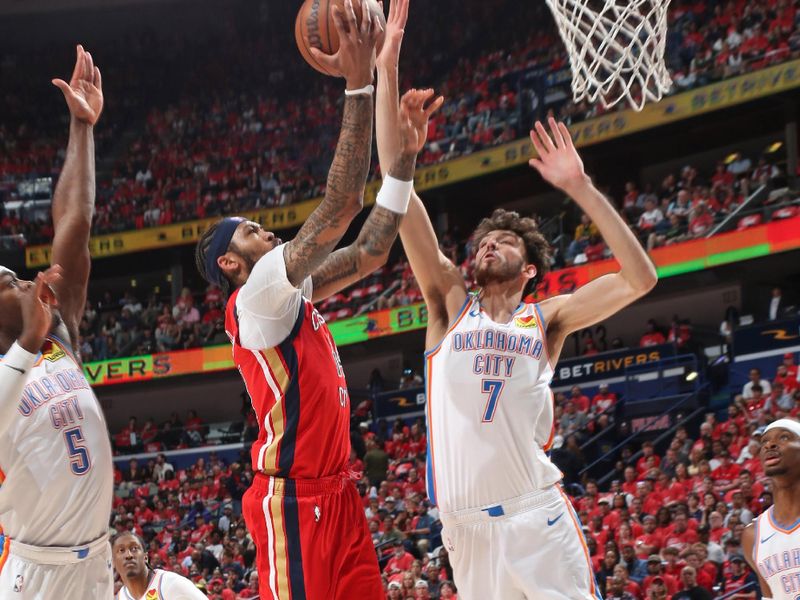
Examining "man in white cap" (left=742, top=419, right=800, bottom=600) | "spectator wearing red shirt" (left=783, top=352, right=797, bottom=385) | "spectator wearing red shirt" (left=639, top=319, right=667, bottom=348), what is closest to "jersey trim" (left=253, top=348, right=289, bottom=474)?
"man in white cap" (left=742, top=419, right=800, bottom=600)

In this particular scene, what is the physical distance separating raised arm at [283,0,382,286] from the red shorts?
2.52 ft

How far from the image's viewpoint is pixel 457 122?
70.8ft

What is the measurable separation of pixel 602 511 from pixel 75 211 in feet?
26.3

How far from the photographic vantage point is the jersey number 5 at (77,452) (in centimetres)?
384

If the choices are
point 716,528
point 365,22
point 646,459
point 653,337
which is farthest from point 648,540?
point 365,22

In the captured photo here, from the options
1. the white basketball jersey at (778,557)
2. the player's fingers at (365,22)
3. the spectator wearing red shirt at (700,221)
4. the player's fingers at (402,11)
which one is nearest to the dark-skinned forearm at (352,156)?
the player's fingers at (365,22)

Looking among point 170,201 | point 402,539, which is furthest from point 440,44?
point 402,539

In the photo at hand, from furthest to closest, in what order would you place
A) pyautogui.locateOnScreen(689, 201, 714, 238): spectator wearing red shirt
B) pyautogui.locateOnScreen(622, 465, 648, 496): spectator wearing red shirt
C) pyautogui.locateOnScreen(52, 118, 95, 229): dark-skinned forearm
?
pyautogui.locateOnScreen(689, 201, 714, 238): spectator wearing red shirt
pyautogui.locateOnScreen(622, 465, 648, 496): spectator wearing red shirt
pyautogui.locateOnScreen(52, 118, 95, 229): dark-skinned forearm

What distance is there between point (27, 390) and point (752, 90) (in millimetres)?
14703

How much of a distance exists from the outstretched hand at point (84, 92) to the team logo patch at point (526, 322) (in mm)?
1934

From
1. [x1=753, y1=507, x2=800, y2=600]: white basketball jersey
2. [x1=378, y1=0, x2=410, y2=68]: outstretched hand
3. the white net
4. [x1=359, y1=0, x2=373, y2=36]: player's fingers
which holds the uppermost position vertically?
the white net

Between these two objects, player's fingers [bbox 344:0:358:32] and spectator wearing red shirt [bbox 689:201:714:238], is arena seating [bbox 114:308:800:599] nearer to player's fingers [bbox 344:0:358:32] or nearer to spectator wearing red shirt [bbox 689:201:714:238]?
spectator wearing red shirt [bbox 689:201:714:238]

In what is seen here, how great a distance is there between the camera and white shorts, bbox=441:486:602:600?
3877 mm

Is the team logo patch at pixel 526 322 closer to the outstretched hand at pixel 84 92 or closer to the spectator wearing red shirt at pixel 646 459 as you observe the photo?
the outstretched hand at pixel 84 92
